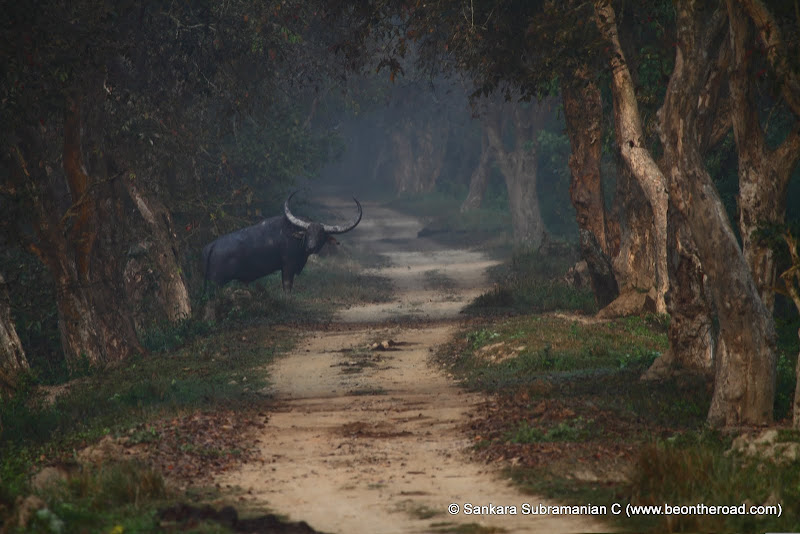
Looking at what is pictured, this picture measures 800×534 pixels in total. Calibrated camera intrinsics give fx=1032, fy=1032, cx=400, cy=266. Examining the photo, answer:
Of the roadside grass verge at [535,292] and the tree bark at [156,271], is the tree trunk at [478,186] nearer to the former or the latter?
the roadside grass verge at [535,292]

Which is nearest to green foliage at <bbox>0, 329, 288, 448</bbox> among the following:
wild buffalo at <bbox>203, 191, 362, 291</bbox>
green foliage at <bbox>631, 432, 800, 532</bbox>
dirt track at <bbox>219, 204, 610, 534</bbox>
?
dirt track at <bbox>219, 204, 610, 534</bbox>

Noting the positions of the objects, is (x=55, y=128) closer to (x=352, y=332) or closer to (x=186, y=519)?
(x=352, y=332)

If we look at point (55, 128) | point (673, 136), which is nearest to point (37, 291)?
point (55, 128)

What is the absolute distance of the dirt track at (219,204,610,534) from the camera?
26.0ft

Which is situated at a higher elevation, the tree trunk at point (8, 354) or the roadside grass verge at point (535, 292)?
the tree trunk at point (8, 354)

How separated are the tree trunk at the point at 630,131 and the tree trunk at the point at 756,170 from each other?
4592 mm

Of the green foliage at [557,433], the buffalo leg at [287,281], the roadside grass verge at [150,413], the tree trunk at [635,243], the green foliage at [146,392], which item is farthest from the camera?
the buffalo leg at [287,281]

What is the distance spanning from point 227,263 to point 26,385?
12192mm

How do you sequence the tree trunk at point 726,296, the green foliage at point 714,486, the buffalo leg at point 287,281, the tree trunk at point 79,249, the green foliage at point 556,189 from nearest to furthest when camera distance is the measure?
the green foliage at point 714,486 < the tree trunk at point 726,296 < the tree trunk at point 79,249 < the buffalo leg at point 287,281 < the green foliage at point 556,189

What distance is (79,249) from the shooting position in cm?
1903

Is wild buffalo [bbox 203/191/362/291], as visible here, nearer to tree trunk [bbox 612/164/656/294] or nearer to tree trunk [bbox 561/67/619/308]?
tree trunk [bbox 561/67/619/308]

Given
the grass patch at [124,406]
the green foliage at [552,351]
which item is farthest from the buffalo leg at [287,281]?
the green foliage at [552,351]

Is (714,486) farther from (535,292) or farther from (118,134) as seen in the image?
(535,292)

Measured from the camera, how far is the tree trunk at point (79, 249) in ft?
60.0
